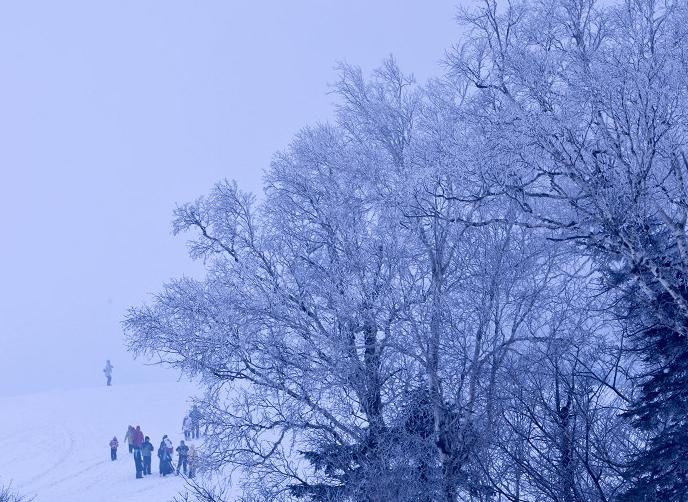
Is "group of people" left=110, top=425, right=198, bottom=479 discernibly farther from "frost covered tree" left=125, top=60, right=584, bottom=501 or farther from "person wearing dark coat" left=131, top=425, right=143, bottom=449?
"frost covered tree" left=125, top=60, right=584, bottom=501

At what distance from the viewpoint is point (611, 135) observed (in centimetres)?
634

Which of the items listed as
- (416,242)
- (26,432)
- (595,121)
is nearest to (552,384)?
(416,242)

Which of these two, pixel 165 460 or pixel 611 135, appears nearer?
pixel 611 135

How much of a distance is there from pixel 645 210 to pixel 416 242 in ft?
13.3

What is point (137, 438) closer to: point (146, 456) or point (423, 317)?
point (146, 456)

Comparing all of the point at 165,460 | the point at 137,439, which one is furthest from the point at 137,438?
the point at 165,460

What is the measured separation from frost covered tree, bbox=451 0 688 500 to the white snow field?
7.39 m

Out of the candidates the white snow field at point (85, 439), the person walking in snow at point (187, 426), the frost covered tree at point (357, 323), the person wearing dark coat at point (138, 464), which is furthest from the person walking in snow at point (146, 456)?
the frost covered tree at point (357, 323)

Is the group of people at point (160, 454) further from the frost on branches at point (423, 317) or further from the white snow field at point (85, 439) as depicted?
the frost on branches at point (423, 317)

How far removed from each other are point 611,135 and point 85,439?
1008 inches

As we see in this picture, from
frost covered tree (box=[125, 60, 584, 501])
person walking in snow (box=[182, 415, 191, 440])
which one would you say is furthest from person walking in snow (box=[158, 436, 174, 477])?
frost covered tree (box=[125, 60, 584, 501])

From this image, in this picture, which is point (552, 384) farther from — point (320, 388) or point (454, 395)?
point (320, 388)

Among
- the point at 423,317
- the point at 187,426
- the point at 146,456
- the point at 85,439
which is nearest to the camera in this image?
the point at 423,317

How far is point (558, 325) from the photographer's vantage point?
31.1ft
